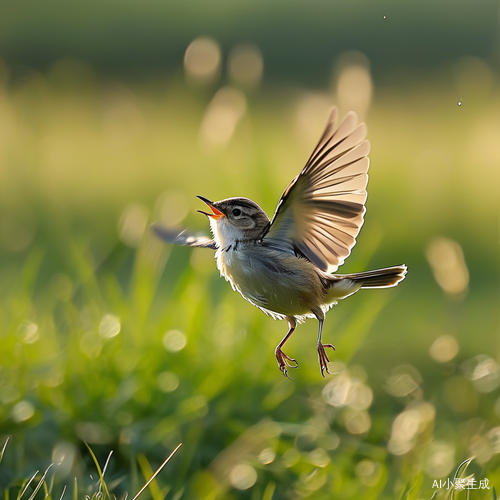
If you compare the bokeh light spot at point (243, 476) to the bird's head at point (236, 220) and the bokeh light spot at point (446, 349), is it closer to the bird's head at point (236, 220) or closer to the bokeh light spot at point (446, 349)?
the bokeh light spot at point (446, 349)

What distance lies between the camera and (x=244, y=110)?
123cm

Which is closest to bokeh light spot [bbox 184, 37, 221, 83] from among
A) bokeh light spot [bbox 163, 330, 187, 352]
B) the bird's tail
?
the bird's tail

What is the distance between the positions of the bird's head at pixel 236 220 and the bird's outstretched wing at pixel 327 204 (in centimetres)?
3

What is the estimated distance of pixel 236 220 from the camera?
1023mm

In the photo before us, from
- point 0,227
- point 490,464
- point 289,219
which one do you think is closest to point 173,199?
point 289,219

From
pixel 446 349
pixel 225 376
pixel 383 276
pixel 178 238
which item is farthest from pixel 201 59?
pixel 446 349

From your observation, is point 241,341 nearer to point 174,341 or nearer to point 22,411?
point 174,341

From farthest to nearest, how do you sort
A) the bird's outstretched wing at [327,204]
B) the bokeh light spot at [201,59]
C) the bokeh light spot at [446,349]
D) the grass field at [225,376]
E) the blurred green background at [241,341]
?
the bokeh light spot at [446,349], the grass field at [225,376], the blurred green background at [241,341], the bokeh light spot at [201,59], the bird's outstretched wing at [327,204]

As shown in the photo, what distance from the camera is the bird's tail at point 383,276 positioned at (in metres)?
1.06

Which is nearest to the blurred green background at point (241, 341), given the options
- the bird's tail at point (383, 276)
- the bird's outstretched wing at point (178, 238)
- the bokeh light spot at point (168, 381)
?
the bokeh light spot at point (168, 381)

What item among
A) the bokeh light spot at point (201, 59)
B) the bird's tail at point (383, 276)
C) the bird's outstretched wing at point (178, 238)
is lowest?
the bird's tail at point (383, 276)

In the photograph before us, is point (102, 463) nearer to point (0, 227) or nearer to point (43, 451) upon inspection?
point (43, 451)

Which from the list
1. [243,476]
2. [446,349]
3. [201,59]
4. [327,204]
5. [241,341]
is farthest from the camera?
[446,349]

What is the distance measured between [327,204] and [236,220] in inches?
4.9
